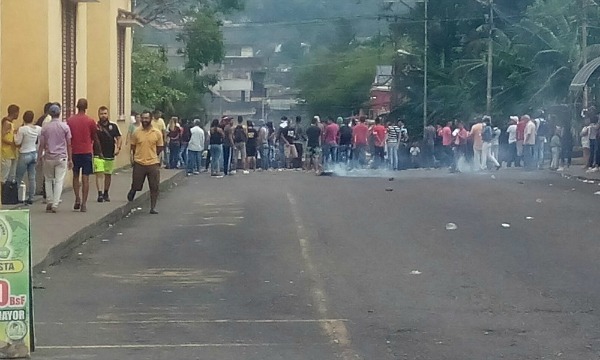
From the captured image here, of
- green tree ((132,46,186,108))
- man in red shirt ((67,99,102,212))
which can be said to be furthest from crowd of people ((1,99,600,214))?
man in red shirt ((67,99,102,212))

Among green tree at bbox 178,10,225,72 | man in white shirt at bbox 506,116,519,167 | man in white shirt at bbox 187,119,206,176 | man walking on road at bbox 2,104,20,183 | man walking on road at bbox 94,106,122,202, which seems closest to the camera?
man walking on road at bbox 2,104,20,183

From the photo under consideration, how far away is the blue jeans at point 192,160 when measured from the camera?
36938 mm

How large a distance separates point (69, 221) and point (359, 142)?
68.8 feet

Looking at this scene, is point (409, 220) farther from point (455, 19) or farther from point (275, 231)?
point (455, 19)

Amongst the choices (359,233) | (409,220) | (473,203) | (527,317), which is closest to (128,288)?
(527,317)

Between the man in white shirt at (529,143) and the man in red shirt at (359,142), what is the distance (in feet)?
16.2

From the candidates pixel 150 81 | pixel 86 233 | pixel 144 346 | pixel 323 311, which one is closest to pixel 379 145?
→ pixel 150 81

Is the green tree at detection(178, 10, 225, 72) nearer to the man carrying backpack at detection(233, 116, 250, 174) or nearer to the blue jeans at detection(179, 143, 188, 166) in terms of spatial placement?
the blue jeans at detection(179, 143, 188, 166)

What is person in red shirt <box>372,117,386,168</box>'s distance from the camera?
38.7 metres

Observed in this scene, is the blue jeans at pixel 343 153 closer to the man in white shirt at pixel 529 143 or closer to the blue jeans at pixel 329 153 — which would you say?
the blue jeans at pixel 329 153

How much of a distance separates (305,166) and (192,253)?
2543 centimetres

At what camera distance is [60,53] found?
25719mm

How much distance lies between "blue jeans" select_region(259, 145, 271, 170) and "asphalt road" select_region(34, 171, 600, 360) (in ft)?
60.8

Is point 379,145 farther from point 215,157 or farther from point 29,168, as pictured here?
point 29,168
